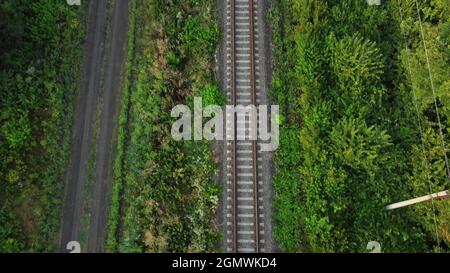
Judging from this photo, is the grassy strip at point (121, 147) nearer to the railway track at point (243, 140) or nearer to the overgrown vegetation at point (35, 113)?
the overgrown vegetation at point (35, 113)

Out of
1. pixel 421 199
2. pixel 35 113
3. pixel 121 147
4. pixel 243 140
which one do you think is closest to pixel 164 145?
pixel 121 147

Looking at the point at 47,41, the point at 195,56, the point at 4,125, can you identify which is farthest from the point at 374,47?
the point at 4,125

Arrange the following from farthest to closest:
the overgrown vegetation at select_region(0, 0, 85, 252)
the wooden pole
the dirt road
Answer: the dirt road, the overgrown vegetation at select_region(0, 0, 85, 252), the wooden pole

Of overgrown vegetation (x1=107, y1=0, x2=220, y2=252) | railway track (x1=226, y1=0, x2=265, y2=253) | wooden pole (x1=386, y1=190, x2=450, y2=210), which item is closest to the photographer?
wooden pole (x1=386, y1=190, x2=450, y2=210)

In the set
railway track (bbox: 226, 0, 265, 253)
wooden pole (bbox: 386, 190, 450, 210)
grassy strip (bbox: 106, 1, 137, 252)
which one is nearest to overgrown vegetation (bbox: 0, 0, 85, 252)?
grassy strip (bbox: 106, 1, 137, 252)

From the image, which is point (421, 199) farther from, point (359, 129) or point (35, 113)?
point (35, 113)

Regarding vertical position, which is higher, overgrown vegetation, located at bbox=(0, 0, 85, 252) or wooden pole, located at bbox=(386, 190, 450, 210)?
overgrown vegetation, located at bbox=(0, 0, 85, 252)

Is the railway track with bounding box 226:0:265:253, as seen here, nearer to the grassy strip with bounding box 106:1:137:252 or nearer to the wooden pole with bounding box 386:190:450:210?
the grassy strip with bounding box 106:1:137:252
